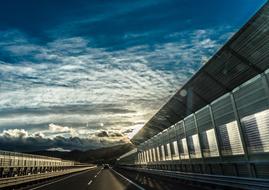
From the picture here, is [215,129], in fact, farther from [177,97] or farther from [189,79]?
[177,97]

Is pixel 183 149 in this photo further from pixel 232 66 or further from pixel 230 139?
pixel 232 66

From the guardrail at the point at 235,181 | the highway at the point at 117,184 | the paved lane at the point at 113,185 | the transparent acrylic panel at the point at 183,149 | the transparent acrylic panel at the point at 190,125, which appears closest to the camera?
the guardrail at the point at 235,181

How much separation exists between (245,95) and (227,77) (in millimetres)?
1404

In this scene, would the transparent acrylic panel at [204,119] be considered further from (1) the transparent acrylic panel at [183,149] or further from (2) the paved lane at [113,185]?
(2) the paved lane at [113,185]

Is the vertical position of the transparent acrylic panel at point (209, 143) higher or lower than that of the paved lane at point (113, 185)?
higher

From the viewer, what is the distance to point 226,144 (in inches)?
613

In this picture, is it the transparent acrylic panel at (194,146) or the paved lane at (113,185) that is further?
the transparent acrylic panel at (194,146)

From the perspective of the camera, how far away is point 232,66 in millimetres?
13305

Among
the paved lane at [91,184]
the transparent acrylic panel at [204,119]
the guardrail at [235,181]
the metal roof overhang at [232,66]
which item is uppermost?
the metal roof overhang at [232,66]

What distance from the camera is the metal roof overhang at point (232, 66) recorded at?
10.5 m

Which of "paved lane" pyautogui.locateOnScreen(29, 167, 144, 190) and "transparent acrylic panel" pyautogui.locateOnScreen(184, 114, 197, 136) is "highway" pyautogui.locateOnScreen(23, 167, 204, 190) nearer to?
"paved lane" pyautogui.locateOnScreen(29, 167, 144, 190)

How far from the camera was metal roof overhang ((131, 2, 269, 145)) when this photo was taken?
10.5 m

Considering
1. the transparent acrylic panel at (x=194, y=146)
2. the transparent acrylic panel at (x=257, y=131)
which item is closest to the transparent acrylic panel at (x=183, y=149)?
the transparent acrylic panel at (x=194, y=146)

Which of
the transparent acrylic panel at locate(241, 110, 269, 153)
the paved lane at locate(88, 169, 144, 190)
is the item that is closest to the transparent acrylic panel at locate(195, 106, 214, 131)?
the transparent acrylic panel at locate(241, 110, 269, 153)
